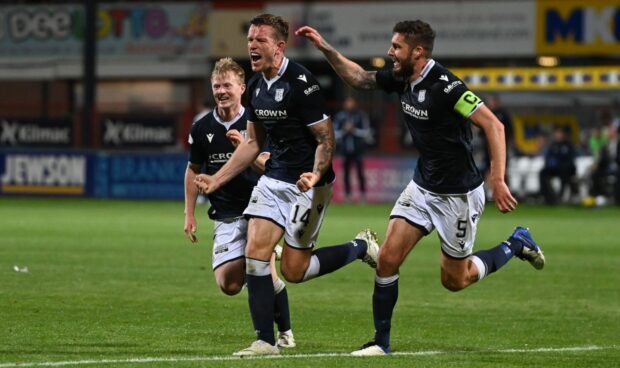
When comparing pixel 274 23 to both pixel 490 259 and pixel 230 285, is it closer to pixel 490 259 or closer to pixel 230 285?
pixel 230 285

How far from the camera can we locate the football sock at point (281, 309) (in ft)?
33.5

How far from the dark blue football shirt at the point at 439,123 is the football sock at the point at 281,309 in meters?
1.25

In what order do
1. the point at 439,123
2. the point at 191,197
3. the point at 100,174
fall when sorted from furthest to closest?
the point at 100,174 → the point at 191,197 → the point at 439,123

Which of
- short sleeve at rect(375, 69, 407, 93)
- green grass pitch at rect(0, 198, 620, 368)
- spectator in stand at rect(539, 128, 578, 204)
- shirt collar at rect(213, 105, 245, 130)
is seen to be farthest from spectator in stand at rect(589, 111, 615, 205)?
short sleeve at rect(375, 69, 407, 93)

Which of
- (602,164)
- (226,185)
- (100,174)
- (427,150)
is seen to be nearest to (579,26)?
(602,164)

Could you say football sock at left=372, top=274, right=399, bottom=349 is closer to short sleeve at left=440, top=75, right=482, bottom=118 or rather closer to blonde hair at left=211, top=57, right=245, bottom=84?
short sleeve at left=440, top=75, right=482, bottom=118

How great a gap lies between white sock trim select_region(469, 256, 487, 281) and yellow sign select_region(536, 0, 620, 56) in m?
30.0

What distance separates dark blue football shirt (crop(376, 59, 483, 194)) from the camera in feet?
31.6

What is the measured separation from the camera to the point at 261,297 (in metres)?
9.52

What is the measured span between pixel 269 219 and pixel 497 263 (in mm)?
2144

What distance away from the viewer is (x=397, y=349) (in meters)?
10.0

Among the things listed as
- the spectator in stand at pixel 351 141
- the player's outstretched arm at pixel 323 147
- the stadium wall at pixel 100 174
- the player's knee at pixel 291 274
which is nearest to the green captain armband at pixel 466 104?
the player's outstretched arm at pixel 323 147

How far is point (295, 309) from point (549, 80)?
73.3 feet

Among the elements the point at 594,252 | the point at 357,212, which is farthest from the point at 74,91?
the point at 594,252
